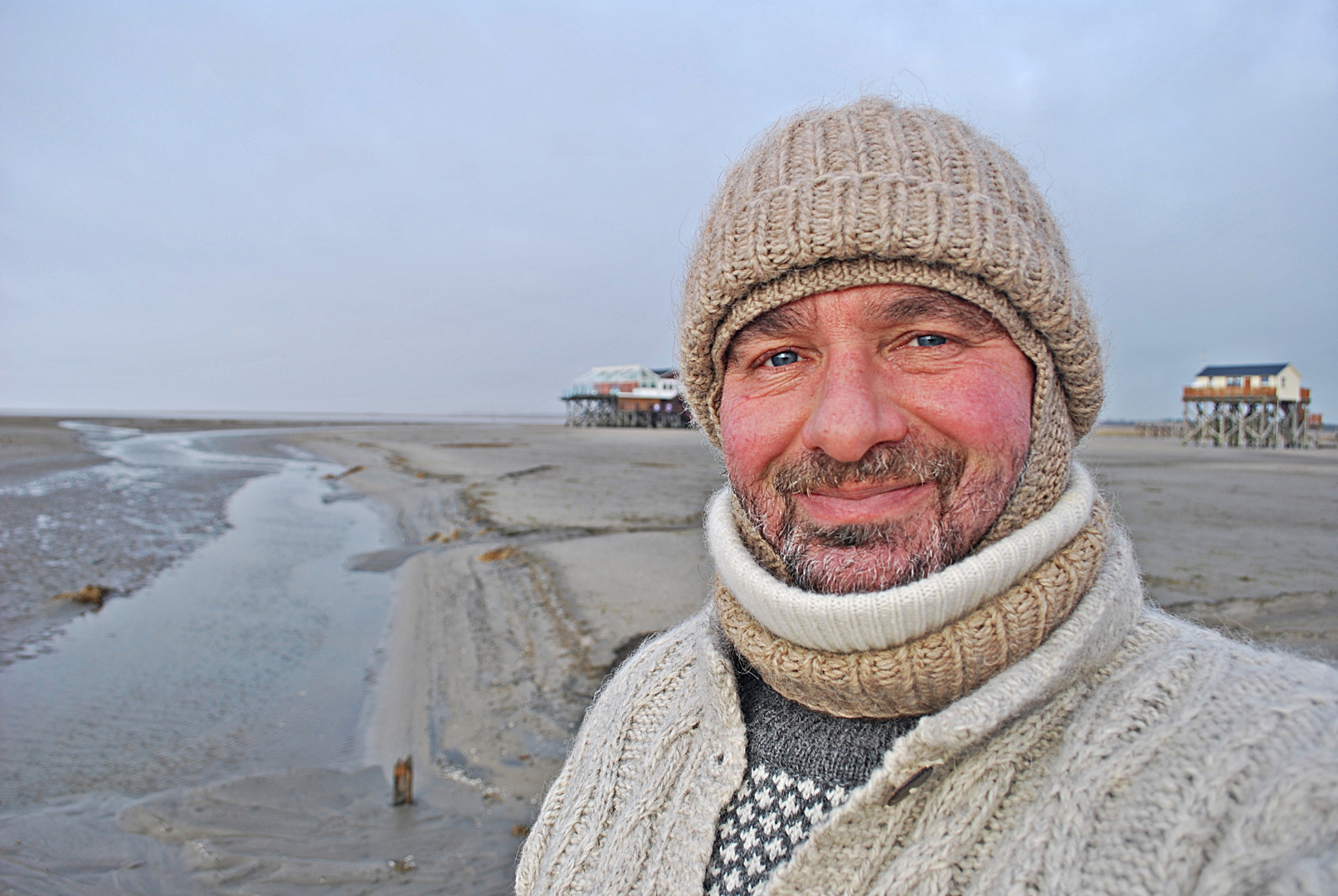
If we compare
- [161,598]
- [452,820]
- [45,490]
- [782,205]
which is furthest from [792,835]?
[45,490]

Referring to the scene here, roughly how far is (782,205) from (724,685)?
106 cm

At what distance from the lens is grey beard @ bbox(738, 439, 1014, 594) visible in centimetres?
135

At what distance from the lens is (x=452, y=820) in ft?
13.2

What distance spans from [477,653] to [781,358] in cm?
522

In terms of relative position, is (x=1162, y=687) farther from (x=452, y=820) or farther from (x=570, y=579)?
(x=570, y=579)

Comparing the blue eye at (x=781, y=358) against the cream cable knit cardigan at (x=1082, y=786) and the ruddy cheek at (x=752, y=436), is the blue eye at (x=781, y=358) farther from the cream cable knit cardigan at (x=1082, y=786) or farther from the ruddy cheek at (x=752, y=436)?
the cream cable knit cardigan at (x=1082, y=786)

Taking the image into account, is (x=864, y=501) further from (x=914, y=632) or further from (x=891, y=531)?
(x=914, y=632)

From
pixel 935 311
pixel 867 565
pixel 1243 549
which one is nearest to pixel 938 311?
pixel 935 311

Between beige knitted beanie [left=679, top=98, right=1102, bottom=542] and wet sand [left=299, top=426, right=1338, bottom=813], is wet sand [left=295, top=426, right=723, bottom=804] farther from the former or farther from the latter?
beige knitted beanie [left=679, top=98, right=1102, bottom=542]

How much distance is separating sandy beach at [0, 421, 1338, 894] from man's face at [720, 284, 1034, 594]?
0.93 metres

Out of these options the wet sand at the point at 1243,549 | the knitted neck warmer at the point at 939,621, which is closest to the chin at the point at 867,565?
the knitted neck warmer at the point at 939,621

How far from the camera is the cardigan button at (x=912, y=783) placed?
3.69 ft

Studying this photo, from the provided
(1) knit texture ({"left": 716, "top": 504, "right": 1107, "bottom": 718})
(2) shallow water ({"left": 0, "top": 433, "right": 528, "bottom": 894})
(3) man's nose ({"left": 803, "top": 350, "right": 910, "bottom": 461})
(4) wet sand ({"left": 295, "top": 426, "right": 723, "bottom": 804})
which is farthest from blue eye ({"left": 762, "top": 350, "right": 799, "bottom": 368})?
(4) wet sand ({"left": 295, "top": 426, "right": 723, "bottom": 804})

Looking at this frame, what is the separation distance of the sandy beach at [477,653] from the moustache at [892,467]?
3.07 feet
